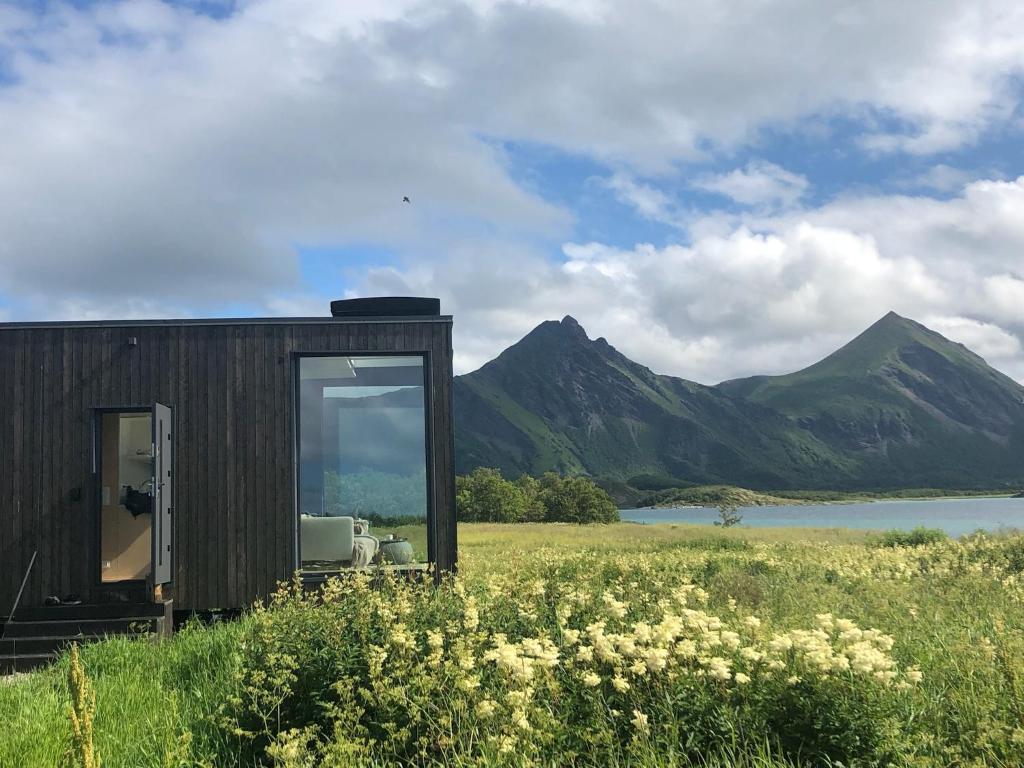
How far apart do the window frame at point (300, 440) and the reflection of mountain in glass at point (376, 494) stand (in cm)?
11

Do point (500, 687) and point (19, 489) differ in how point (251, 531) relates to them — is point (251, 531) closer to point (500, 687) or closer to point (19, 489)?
point (19, 489)

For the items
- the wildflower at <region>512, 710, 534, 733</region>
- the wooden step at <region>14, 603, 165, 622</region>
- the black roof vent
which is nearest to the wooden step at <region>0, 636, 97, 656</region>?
the wooden step at <region>14, 603, 165, 622</region>

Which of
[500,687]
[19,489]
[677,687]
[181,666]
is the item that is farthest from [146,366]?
[677,687]

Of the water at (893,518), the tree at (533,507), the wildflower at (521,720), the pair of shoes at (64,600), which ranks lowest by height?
the water at (893,518)

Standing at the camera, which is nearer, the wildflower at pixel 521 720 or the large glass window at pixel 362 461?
the wildflower at pixel 521 720

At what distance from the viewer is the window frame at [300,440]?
30.9 ft

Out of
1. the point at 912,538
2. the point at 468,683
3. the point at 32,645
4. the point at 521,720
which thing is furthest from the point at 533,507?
the point at 521,720

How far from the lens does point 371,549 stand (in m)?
9.48

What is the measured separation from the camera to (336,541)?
9562 millimetres

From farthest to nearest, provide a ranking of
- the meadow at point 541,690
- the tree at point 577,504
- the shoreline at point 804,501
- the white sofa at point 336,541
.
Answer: the shoreline at point 804,501 → the tree at point 577,504 → the white sofa at point 336,541 → the meadow at point 541,690

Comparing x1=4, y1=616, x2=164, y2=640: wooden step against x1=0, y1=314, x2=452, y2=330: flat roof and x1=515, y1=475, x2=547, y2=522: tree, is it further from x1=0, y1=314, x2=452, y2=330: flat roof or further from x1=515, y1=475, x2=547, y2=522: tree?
x1=515, y1=475, x2=547, y2=522: tree

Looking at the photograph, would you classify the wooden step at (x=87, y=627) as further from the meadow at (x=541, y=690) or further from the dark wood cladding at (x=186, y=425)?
the meadow at (x=541, y=690)

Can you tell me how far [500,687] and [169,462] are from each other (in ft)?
20.0

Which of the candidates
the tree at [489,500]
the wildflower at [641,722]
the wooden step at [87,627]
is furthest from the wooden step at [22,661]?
the tree at [489,500]
